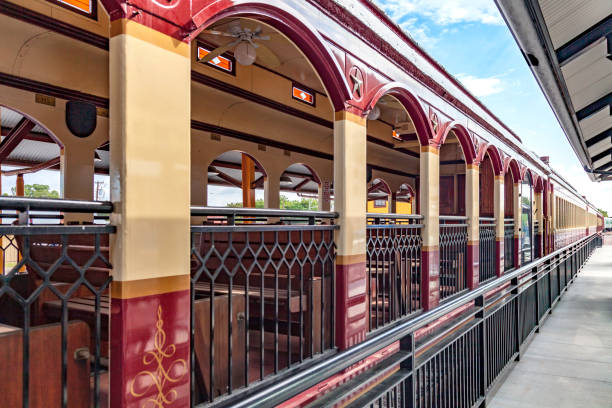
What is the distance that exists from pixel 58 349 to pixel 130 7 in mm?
1869

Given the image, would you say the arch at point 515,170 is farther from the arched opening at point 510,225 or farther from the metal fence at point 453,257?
the metal fence at point 453,257

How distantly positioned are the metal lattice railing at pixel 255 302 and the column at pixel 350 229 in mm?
96

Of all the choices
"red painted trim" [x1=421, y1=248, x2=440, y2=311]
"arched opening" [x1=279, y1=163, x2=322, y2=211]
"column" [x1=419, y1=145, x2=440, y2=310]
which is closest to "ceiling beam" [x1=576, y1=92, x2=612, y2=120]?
"column" [x1=419, y1=145, x2=440, y2=310]

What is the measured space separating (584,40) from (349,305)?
4354mm

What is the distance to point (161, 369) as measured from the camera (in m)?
2.24

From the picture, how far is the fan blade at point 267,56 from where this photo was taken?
5887 millimetres

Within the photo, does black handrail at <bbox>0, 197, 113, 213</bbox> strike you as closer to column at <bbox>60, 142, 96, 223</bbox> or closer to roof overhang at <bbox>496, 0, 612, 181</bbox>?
column at <bbox>60, 142, 96, 223</bbox>

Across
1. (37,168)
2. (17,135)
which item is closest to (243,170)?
(17,135)

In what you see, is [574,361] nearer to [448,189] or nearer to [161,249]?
[161,249]

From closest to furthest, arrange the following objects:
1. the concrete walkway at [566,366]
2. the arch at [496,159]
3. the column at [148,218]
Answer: the column at [148,218], the concrete walkway at [566,366], the arch at [496,159]

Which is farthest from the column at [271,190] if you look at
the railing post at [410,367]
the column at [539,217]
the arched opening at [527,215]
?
the column at [539,217]

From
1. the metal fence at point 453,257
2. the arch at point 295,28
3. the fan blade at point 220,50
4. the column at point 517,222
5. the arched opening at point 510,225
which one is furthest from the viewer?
the column at point 517,222

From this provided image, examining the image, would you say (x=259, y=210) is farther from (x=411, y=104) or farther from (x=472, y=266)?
(x=472, y=266)

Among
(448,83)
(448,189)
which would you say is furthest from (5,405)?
(448,189)
